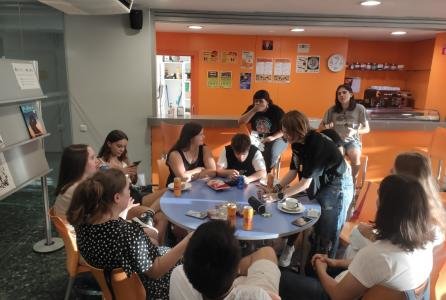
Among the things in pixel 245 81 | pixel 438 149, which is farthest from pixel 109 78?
pixel 438 149

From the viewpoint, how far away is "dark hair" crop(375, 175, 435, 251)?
1.41 meters

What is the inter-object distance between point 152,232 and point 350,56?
620 cm

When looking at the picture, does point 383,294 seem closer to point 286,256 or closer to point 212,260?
point 212,260

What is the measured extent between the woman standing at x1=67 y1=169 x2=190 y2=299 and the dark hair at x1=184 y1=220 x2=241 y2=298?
1.59 ft

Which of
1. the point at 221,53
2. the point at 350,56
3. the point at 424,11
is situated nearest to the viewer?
the point at 424,11

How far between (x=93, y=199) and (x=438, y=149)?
3.84 meters

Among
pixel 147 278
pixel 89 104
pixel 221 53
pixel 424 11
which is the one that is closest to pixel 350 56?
pixel 221 53

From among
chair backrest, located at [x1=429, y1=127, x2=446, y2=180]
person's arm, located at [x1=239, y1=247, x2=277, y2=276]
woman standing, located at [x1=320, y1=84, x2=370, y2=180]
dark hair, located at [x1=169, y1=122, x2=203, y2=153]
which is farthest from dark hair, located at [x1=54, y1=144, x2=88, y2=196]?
chair backrest, located at [x1=429, y1=127, x2=446, y2=180]

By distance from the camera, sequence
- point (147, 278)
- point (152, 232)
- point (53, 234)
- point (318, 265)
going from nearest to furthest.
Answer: point (147, 278) < point (318, 265) < point (152, 232) < point (53, 234)

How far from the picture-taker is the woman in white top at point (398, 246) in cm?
139

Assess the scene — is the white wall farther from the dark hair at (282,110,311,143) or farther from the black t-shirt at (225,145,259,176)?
the dark hair at (282,110,311,143)

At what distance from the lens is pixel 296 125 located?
234cm

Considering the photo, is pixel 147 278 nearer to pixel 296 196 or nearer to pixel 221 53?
pixel 296 196

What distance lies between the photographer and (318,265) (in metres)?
1.82
